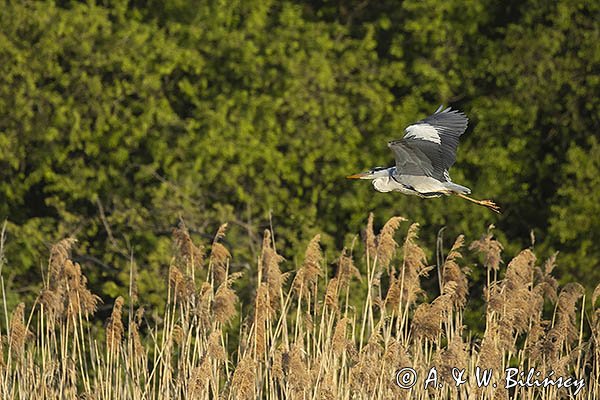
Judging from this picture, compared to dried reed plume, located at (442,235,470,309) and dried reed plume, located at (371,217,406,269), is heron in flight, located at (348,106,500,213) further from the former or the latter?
dried reed plume, located at (371,217,406,269)

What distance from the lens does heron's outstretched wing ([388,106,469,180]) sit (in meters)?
5.92

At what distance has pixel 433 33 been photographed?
1042 cm

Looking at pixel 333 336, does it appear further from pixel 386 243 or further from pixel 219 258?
pixel 219 258

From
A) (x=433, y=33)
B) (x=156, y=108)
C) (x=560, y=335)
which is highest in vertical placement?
(x=433, y=33)

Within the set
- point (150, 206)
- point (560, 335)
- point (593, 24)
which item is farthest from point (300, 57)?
point (560, 335)

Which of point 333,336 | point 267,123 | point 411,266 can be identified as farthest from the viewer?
point 267,123

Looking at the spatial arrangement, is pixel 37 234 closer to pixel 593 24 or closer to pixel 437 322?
pixel 593 24

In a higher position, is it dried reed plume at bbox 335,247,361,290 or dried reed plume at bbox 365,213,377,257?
dried reed plume at bbox 365,213,377,257

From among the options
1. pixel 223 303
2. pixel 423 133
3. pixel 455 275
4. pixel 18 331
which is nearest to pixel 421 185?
pixel 423 133

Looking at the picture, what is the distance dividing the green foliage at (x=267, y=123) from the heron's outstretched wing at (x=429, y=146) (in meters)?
3.66

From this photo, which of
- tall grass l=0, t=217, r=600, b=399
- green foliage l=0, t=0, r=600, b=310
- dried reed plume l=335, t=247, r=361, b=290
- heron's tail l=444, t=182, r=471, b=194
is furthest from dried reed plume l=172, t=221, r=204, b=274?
green foliage l=0, t=0, r=600, b=310

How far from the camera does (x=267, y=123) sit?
10086 millimetres

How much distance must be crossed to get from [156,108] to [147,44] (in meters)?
0.52

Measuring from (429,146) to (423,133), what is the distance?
0.22 ft
